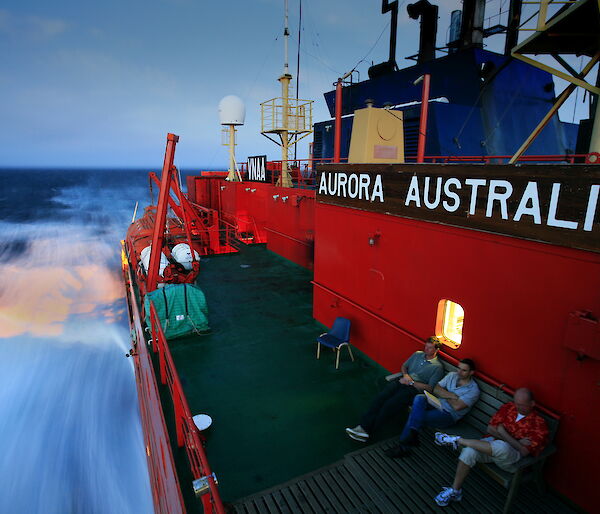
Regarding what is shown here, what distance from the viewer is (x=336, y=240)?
798 centimetres

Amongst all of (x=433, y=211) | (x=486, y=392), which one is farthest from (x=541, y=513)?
(x=433, y=211)

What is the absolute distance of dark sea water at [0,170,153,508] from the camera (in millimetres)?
11859

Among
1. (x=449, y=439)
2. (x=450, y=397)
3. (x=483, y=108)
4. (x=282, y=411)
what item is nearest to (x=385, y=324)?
(x=450, y=397)

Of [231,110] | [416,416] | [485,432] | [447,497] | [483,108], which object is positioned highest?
[231,110]

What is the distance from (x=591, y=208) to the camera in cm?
356

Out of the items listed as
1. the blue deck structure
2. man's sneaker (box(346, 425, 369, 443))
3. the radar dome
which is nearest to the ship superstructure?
man's sneaker (box(346, 425, 369, 443))

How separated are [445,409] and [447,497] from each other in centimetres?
105

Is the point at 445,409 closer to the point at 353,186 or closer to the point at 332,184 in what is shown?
the point at 353,186

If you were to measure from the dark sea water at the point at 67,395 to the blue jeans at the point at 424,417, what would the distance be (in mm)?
10577

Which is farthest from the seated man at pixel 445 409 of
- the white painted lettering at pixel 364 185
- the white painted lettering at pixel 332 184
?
the white painted lettering at pixel 332 184

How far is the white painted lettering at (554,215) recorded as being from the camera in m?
3.78

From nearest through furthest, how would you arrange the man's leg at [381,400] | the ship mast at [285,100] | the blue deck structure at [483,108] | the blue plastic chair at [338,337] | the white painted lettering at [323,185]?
the man's leg at [381,400] < the blue plastic chair at [338,337] < the white painted lettering at [323,185] < the blue deck structure at [483,108] < the ship mast at [285,100]

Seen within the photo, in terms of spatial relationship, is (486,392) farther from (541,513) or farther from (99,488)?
(99,488)

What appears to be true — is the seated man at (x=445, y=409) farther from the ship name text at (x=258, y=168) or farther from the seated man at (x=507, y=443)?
the ship name text at (x=258, y=168)
